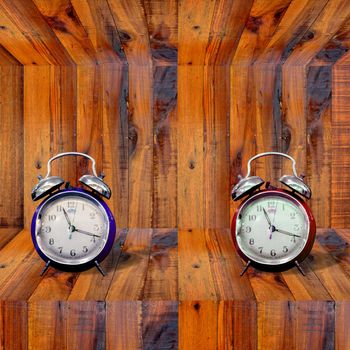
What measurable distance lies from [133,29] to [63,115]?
0.52 metres

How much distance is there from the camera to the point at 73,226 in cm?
133

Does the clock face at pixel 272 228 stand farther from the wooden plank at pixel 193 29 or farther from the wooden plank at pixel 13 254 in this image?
the wooden plank at pixel 13 254

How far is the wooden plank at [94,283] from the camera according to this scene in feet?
4.07

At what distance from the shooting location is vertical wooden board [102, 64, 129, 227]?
177 cm

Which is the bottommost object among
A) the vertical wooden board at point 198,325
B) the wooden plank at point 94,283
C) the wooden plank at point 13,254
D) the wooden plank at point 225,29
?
the vertical wooden board at point 198,325

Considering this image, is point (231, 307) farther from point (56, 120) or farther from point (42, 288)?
point (56, 120)

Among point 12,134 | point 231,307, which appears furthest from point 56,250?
point 12,134

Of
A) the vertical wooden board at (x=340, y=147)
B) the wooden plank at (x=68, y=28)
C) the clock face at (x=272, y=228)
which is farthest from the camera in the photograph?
the vertical wooden board at (x=340, y=147)

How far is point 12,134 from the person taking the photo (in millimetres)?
1788

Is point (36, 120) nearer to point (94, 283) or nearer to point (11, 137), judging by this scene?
point (11, 137)

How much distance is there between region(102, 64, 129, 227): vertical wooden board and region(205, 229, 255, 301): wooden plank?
1.19 feet

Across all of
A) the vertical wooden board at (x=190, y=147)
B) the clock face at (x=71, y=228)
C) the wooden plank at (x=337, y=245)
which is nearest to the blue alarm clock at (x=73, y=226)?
the clock face at (x=71, y=228)

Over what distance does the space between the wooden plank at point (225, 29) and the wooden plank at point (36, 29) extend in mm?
469

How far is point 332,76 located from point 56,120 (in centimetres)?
102
